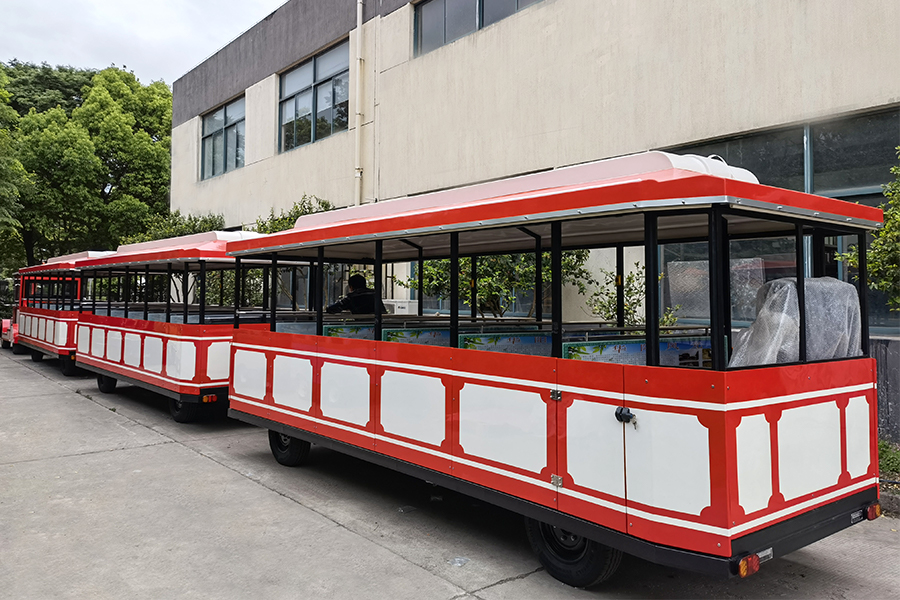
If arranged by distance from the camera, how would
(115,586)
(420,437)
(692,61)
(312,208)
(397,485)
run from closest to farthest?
(115,586) → (420,437) → (397,485) → (692,61) → (312,208)

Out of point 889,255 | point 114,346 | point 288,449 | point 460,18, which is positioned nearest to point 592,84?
point 460,18

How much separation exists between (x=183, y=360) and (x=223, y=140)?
1476 centimetres

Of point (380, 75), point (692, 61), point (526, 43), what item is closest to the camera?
point (692, 61)

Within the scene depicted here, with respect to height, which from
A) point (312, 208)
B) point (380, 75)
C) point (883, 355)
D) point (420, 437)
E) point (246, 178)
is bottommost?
point (420, 437)

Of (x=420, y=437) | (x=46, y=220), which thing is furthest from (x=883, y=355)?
(x=46, y=220)

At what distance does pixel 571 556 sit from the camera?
4312 mm

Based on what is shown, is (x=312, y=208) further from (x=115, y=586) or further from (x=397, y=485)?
(x=115, y=586)

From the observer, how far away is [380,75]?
1507 centimetres

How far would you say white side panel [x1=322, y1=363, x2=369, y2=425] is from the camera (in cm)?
595

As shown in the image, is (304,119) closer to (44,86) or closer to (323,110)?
(323,110)

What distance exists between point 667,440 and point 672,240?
252 cm

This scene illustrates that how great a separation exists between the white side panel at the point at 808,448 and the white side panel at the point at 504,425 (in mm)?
1375

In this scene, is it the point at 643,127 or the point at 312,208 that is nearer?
the point at 643,127

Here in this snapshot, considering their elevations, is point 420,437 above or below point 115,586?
above
